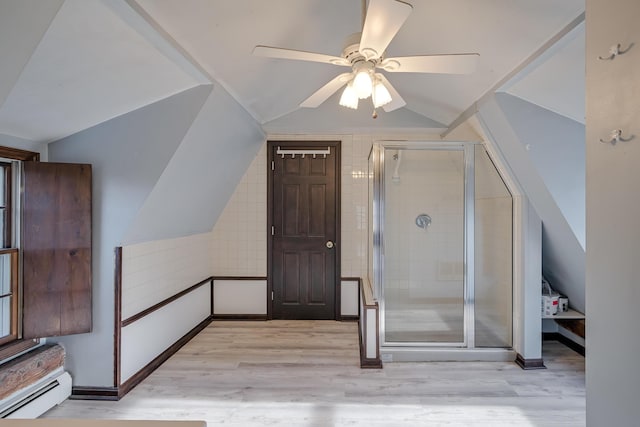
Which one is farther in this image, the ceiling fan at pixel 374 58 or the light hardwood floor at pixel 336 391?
the light hardwood floor at pixel 336 391

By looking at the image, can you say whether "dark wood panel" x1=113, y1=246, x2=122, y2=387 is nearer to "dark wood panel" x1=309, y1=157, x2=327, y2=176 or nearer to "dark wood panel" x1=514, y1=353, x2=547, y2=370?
"dark wood panel" x1=309, y1=157, x2=327, y2=176

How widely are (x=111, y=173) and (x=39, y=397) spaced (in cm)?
154

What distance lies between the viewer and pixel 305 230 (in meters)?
4.12

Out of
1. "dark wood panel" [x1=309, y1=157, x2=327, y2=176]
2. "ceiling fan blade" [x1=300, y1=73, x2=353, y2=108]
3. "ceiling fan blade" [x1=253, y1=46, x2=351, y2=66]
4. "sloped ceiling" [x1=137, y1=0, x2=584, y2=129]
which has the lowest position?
"dark wood panel" [x1=309, y1=157, x2=327, y2=176]

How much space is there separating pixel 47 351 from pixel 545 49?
3.68 m

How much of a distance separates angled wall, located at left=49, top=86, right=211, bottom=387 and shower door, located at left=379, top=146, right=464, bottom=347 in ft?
5.96

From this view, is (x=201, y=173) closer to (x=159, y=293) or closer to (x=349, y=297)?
(x=159, y=293)

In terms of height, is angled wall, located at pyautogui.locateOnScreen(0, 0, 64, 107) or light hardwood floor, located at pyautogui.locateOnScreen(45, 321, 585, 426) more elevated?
angled wall, located at pyautogui.locateOnScreen(0, 0, 64, 107)

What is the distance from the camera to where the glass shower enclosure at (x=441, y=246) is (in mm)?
3070

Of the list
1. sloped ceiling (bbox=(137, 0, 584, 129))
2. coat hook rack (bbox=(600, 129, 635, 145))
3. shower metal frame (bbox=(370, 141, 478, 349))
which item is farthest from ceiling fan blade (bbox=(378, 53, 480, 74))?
shower metal frame (bbox=(370, 141, 478, 349))

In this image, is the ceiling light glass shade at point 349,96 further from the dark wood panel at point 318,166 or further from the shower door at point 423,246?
the dark wood panel at point 318,166

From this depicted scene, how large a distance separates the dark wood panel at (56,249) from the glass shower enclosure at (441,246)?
231 centimetres

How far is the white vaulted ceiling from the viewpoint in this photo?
1.43 meters

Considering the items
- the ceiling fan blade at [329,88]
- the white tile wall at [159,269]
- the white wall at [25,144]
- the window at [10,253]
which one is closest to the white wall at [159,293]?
the white tile wall at [159,269]
